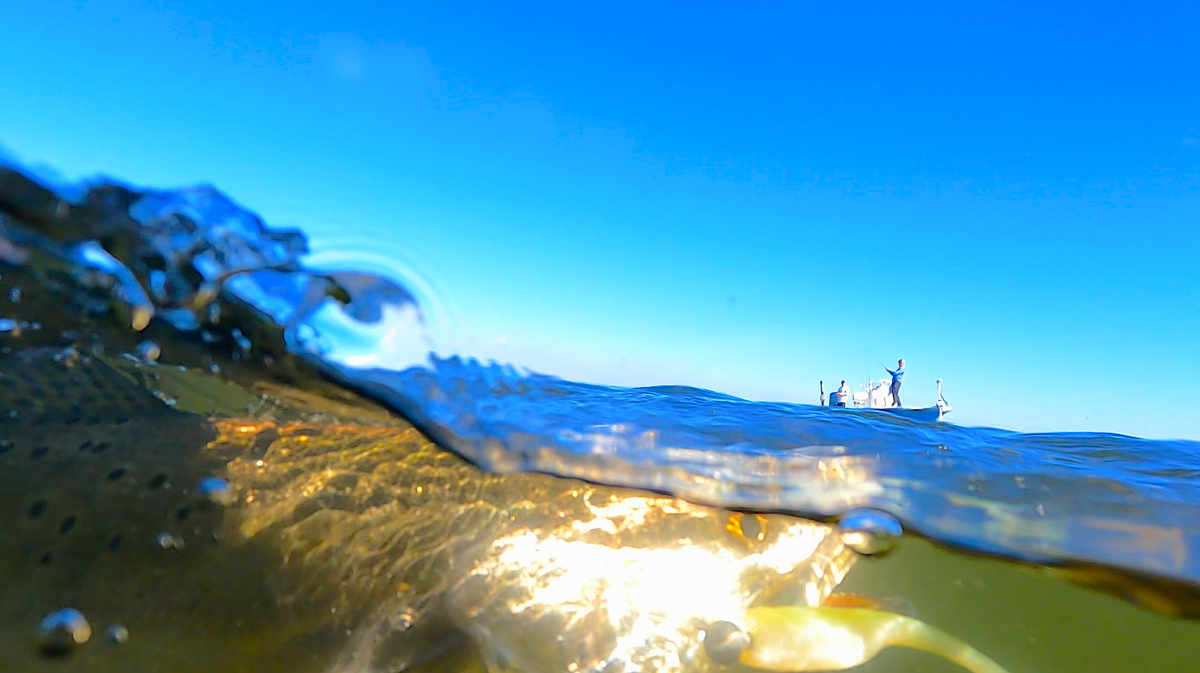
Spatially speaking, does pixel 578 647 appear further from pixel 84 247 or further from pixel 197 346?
pixel 84 247

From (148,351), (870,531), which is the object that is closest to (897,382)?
(870,531)

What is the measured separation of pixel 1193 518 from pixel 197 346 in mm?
6631

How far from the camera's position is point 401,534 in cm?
292

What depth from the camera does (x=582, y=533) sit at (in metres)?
3.03

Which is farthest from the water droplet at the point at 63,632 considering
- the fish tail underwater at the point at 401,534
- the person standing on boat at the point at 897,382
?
the person standing on boat at the point at 897,382

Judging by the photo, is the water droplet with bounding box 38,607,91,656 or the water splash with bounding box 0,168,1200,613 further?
the water splash with bounding box 0,168,1200,613

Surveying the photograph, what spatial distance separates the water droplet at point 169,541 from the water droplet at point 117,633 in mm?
343

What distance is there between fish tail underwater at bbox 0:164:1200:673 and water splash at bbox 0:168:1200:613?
22 millimetres

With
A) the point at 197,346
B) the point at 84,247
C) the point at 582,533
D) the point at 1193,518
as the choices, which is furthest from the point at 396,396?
the point at 1193,518

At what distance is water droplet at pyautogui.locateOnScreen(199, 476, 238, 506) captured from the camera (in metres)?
2.68

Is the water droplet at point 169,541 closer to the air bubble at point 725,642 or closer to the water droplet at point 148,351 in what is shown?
the water droplet at point 148,351

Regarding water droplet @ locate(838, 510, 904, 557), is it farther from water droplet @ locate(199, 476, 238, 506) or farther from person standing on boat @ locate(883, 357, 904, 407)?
person standing on boat @ locate(883, 357, 904, 407)

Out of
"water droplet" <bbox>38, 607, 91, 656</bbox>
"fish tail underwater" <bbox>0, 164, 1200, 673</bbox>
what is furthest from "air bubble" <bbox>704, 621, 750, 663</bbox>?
"water droplet" <bbox>38, 607, 91, 656</bbox>

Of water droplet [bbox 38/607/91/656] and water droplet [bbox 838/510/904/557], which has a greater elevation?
water droplet [bbox 838/510/904/557]
